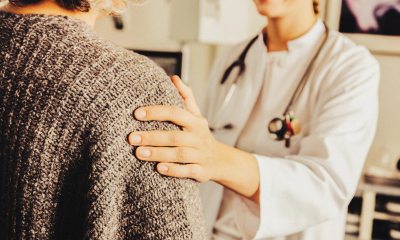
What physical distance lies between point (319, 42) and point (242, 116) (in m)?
0.30

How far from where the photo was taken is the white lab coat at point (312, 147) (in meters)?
1.08

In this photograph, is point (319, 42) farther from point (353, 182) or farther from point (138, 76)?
point (138, 76)

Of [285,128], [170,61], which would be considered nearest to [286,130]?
[285,128]

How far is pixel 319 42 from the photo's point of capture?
4.48ft

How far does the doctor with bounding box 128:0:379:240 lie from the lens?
1.02 metres

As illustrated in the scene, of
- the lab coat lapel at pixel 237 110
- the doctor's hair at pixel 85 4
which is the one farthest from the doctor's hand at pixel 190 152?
the lab coat lapel at pixel 237 110

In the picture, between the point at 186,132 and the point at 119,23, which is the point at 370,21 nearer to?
the point at 119,23

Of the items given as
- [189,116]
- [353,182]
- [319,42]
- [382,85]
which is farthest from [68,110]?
[382,85]

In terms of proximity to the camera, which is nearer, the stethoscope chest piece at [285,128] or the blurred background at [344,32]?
the stethoscope chest piece at [285,128]

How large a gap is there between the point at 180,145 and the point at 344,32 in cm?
203

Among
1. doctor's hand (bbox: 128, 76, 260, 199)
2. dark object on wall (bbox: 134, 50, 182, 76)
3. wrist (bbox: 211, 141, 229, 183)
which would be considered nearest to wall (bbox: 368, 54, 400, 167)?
dark object on wall (bbox: 134, 50, 182, 76)

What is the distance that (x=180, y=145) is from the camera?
2.29 ft

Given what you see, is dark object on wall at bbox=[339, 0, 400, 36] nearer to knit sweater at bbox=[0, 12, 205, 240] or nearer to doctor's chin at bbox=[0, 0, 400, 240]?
doctor's chin at bbox=[0, 0, 400, 240]

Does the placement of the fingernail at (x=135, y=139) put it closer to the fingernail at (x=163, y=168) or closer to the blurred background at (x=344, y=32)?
the fingernail at (x=163, y=168)
